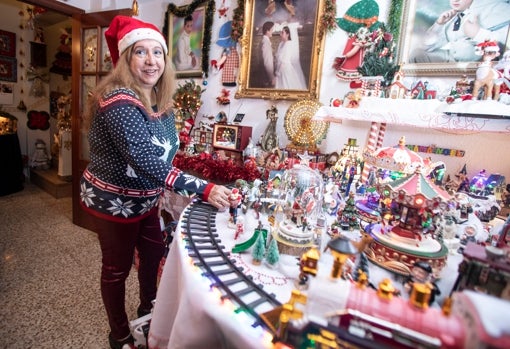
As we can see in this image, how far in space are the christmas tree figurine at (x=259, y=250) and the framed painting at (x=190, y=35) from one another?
8.96 ft

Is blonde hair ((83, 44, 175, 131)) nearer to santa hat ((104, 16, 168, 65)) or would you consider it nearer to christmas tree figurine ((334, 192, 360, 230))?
santa hat ((104, 16, 168, 65))

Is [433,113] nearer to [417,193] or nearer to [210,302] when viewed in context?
[417,193]

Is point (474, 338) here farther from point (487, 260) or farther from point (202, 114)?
point (202, 114)

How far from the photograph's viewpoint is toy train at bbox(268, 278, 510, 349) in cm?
42

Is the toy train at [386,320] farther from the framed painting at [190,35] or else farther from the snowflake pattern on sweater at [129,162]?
the framed painting at [190,35]

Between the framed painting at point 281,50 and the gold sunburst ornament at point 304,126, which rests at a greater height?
the framed painting at point 281,50

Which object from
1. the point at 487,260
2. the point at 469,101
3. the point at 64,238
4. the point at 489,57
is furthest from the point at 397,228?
the point at 64,238

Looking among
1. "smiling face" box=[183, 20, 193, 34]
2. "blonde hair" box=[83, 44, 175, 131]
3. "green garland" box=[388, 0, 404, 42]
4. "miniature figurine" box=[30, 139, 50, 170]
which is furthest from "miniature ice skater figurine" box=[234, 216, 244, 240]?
"miniature figurine" box=[30, 139, 50, 170]

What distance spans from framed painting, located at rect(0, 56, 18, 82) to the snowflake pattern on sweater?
17.4 ft

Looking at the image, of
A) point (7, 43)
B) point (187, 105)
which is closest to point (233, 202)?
point (187, 105)

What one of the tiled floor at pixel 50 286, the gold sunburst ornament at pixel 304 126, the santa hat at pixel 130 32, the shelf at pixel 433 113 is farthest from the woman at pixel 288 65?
the tiled floor at pixel 50 286

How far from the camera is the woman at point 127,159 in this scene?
1207mm

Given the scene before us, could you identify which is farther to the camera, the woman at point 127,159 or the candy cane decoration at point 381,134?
the candy cane decoration at point 381,134

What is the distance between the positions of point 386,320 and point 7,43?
6.90 metres
